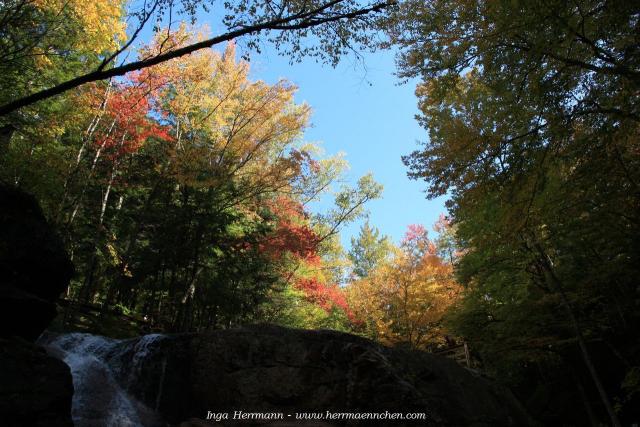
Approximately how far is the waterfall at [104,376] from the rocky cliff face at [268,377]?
0.11 feet

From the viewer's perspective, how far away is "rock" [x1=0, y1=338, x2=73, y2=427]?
4.17 metres

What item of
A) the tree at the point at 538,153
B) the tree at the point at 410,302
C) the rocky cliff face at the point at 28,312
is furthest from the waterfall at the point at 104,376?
the tree at the point at 410,302

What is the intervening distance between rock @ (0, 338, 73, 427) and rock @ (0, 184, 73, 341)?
649mm

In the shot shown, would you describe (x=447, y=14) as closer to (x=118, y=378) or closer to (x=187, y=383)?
(x=187, y=383)

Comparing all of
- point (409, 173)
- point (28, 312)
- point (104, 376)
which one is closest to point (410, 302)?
point (409, 173)

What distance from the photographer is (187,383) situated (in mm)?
7660

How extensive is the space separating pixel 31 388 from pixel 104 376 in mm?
3548

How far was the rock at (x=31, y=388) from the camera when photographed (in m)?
4.17

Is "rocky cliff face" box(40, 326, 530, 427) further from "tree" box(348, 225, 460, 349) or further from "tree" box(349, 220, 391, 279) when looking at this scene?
"tree" box(349, 220, 391, 279)

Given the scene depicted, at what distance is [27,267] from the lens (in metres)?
5.77

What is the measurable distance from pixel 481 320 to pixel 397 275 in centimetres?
548

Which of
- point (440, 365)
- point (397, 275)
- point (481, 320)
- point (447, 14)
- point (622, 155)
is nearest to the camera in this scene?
point (447, 14)

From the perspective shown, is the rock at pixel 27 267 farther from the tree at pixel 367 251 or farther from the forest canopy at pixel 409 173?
the tree at pixel 367 251

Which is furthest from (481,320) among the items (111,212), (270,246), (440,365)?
(111,212)
